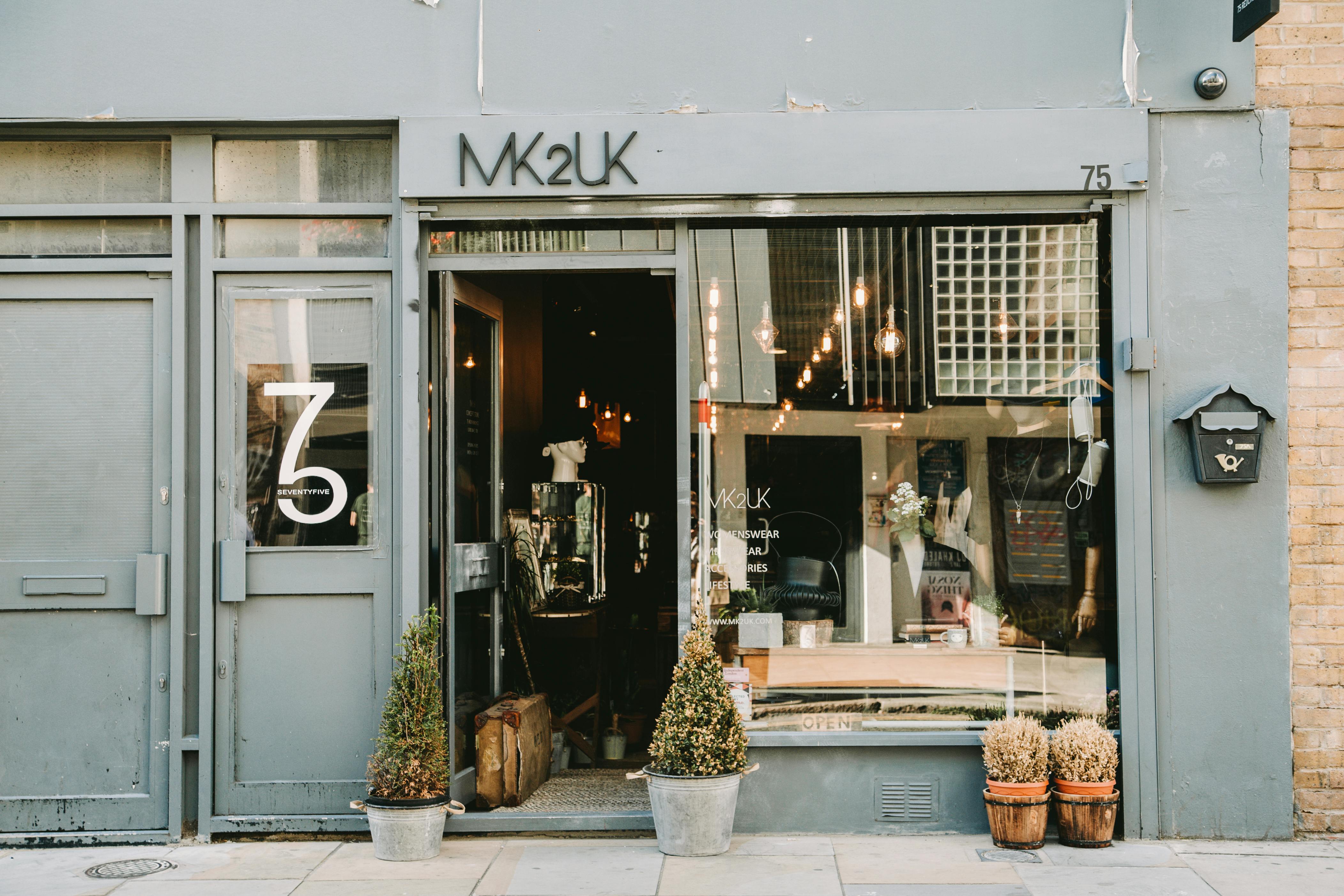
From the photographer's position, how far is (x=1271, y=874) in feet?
15.0

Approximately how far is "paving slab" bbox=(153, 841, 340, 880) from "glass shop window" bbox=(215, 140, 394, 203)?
129 inches

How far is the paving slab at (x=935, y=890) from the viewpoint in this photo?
14.1ft

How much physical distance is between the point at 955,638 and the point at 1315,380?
219 centimetres

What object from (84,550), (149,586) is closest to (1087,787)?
(149,586)

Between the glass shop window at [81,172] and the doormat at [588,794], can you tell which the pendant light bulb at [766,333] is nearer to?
the doormat at [588,794]

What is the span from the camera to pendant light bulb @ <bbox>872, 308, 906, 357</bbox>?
5.52m

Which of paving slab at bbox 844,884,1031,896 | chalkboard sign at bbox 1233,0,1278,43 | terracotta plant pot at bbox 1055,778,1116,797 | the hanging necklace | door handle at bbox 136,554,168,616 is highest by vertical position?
chalkboard sign at bbox 1233,0,1278,43

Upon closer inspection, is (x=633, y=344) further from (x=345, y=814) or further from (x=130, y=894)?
(x=130, y=894)

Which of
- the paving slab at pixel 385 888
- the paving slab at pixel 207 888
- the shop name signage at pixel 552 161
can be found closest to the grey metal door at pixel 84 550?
the paving slab at pixel 207 888

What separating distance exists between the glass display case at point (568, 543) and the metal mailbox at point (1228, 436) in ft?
13.5

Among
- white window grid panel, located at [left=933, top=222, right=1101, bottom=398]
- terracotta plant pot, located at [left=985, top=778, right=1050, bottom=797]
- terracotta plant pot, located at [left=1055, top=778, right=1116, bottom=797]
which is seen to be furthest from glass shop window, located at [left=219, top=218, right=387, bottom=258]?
terracotta plant pot, located at [left=1055, top=778, right=1116, bottom=797]

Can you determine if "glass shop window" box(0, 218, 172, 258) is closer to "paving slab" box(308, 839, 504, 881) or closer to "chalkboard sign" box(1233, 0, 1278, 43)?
"paving slab" box(308, 839, 504, 881)

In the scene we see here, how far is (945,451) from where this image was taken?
5.55 meters

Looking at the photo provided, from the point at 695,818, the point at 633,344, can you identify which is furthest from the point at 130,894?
the point at 633,344
